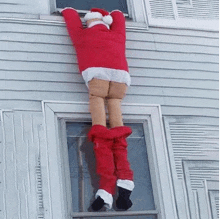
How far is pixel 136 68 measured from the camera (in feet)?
21.6

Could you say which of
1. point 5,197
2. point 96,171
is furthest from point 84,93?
point 5,197

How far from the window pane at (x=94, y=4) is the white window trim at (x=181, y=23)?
0.31 metres

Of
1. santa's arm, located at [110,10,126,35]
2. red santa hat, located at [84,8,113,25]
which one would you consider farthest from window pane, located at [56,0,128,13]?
red santa hat, located at [84,8,113,25]

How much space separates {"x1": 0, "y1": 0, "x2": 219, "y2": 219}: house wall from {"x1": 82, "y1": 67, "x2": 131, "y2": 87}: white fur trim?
287 millimetres

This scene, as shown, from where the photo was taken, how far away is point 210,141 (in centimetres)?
646

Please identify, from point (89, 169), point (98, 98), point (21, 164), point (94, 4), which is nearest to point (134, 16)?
point (94, 4)

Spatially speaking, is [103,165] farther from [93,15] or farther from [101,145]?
[93,15]

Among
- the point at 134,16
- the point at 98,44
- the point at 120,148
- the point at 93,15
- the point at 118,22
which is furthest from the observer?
the point at 134,16

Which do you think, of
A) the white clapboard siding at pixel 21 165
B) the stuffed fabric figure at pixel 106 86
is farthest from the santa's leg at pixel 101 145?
the white clapboard siding at pixel 21 165

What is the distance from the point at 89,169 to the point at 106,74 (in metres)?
1.00

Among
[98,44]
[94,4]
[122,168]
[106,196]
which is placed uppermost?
[94,4]

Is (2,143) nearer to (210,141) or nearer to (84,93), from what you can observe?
(84,93)

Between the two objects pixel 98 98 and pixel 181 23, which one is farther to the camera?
pixel 181 23

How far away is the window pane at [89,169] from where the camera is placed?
5812mm
